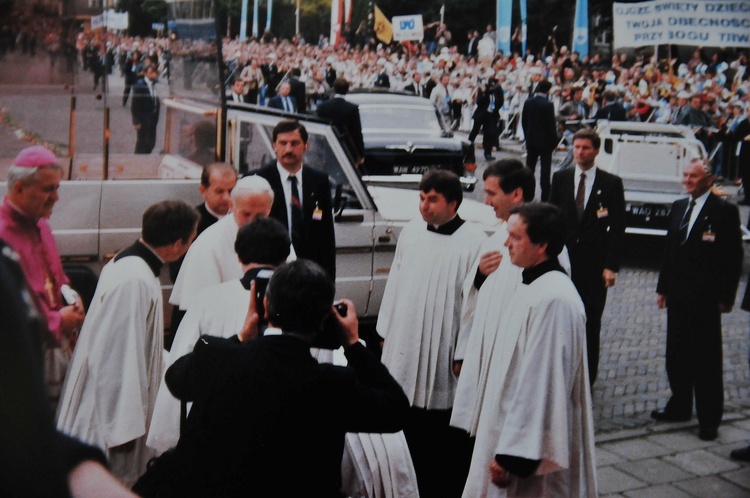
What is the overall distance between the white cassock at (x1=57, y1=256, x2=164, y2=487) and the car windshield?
12.8 metres

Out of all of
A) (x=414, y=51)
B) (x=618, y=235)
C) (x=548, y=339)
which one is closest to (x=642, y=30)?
(x=618, y=235)

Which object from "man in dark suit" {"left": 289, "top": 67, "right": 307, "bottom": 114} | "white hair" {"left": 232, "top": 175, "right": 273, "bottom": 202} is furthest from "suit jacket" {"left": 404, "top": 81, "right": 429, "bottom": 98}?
"white hair" {"left": 232, "top": 175, "right": 273, "bottom": 202}

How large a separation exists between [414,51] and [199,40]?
31.0 meters

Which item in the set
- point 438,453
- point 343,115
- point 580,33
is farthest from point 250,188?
point 580,33

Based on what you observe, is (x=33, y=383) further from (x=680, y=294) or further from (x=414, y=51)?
(x=414, y=51)

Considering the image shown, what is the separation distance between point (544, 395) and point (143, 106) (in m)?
4.09

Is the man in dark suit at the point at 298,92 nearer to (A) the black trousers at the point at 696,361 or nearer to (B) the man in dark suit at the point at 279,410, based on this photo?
(A) the black trousers at the point at 696,361

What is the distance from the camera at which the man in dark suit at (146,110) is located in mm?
7035

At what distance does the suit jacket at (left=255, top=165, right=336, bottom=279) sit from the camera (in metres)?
6.66

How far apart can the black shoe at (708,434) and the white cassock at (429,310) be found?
6.28ft

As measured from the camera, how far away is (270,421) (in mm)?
2783

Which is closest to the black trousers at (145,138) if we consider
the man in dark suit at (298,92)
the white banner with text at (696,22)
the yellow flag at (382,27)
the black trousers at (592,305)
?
the black trousers at (592,305)

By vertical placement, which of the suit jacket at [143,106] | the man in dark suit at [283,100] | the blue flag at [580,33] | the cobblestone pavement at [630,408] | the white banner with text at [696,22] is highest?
the blue flag at [580,33]

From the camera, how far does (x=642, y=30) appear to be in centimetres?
1283
